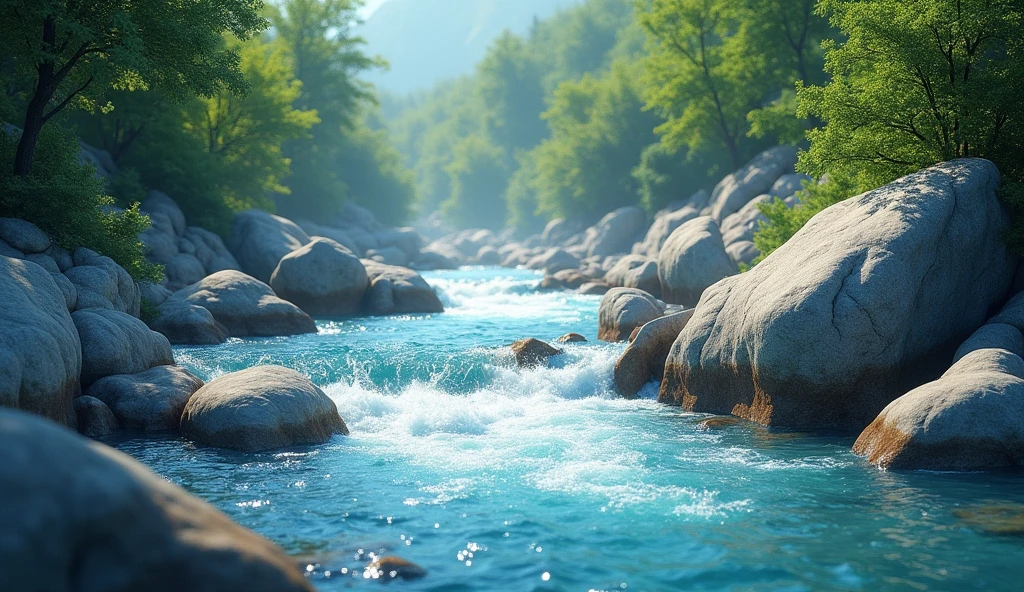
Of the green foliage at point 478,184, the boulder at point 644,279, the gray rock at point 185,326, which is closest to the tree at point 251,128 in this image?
the gray rock at point 185,326

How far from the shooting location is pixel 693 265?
2484 cm

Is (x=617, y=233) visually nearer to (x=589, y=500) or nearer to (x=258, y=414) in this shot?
(x=258, y=414)

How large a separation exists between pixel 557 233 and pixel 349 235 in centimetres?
1892

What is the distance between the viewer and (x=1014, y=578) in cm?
710

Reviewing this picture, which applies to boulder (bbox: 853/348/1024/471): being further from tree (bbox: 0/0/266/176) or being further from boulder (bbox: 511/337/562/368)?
tree (bbox: 0/0/266/176)

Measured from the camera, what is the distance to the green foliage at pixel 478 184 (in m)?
91.6

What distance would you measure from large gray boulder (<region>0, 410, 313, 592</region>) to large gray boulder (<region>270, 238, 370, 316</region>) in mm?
21593

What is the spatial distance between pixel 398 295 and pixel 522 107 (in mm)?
73822

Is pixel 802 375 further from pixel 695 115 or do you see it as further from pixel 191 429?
pixel 695 115

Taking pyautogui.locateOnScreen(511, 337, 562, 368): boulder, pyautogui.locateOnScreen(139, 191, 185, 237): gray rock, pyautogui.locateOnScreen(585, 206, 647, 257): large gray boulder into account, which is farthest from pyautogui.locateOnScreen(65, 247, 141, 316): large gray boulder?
pyautogui.locateOnScreen(585, 206, 647, 257): large gray boulder

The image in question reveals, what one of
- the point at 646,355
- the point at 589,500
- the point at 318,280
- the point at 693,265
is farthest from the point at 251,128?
the point at 589,500

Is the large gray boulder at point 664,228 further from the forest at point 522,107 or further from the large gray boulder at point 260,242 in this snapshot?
the large gray boulder at point 260,242

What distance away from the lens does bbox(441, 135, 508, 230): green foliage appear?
9162cm

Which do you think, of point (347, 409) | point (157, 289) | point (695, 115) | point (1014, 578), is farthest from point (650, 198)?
point (1014, 578)
